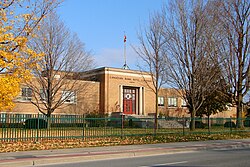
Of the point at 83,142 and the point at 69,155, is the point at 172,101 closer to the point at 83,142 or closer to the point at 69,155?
the point at 83,142

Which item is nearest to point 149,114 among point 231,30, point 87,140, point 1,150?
point 231,30

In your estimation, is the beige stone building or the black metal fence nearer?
the black metal fence

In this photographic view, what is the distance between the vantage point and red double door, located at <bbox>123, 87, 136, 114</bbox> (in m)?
52.8

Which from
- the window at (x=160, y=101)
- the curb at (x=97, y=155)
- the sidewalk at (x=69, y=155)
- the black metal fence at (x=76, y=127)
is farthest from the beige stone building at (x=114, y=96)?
the sidewalk at (x=69, y=155)

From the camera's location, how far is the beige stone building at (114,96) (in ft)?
148

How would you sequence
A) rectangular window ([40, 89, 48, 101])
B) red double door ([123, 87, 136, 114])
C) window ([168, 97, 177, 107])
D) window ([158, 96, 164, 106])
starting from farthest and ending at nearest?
window ([168, 97, 177, 107])
window ([158, 96, 164, 106])
red double door ([123, 87, 136, 114])
rectangular window ([40, 89, 48, 101])

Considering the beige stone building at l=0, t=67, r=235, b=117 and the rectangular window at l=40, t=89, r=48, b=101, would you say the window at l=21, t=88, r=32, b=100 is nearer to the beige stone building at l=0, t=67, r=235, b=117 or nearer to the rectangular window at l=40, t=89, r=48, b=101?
the rectangular window at l=40, t=89, r=48, b=101

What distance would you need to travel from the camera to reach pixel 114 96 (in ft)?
166

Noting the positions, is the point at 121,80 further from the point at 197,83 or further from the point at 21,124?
the point at 21,124

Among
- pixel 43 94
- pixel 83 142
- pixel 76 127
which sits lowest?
pixel 83 142

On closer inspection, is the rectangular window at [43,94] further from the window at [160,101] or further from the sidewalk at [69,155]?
the window at [160,101]

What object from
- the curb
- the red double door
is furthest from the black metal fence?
the red double door

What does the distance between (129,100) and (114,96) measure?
136 inches

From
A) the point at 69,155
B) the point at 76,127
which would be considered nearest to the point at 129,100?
the point at 76,127
